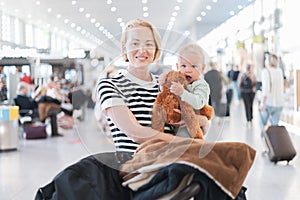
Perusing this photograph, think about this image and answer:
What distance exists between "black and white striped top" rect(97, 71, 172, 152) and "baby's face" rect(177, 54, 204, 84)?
0.31 ft

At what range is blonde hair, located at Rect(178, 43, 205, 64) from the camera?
4.40 ft

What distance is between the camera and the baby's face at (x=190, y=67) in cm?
137

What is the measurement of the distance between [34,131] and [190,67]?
6.53 metres

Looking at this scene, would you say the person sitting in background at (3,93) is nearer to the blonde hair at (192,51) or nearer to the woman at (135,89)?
the woman at (135,89)

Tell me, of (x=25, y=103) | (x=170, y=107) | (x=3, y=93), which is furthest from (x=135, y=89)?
(x=25, y=103)

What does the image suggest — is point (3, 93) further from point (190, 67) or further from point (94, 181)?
point (190, 67)

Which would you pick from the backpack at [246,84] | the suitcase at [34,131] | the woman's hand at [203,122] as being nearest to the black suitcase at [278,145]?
the backpack at [246,84]

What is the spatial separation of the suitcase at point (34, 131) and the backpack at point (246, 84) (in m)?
3.71

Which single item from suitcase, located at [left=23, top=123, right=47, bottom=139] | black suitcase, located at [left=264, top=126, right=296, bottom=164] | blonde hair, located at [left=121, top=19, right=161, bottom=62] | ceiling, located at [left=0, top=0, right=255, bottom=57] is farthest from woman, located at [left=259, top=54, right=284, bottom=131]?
blonde hair, located at [left=121, top=19, right=161, bottom=62]

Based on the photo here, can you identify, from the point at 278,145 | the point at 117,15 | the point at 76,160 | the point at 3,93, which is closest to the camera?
the point at 117,15

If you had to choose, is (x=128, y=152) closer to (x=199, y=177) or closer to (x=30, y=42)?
(x=199, y=177)

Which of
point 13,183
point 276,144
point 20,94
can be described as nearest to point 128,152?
point 13,183

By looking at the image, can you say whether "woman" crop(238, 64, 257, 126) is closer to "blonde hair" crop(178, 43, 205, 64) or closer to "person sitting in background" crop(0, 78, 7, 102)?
"person sitting in background" crop(0, 78, 7, 102)

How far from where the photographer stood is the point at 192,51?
1350mm
